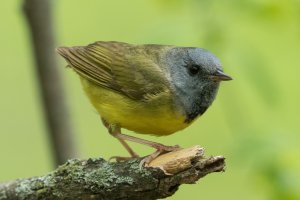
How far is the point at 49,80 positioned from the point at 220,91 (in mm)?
1282

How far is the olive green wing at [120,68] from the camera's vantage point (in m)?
5.18

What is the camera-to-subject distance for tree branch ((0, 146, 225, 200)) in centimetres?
390

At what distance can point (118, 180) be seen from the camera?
13.1 feet

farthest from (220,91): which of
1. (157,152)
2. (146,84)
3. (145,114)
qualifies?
(157,152)

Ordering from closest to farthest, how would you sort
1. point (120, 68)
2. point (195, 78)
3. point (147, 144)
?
point (147, 144)
point (195, 78)
point (120, 68)

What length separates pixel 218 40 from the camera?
16.0ft

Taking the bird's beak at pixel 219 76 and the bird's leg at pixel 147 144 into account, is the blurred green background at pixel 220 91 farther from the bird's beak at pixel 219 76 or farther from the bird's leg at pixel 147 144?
the bird's leg at pixel 147 144

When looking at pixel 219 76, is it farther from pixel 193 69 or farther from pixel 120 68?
pixel 120 68

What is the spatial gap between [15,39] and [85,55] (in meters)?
6.11

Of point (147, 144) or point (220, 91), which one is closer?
point (147, 144)

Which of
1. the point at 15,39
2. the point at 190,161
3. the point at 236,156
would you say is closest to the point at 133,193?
the point at 190,161

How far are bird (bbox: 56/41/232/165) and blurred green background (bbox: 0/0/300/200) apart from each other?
161 millimetres

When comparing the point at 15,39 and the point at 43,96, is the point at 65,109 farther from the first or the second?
the point at 15,39

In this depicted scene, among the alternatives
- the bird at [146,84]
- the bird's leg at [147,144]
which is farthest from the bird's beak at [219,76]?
the bird's leg at [147,144]
